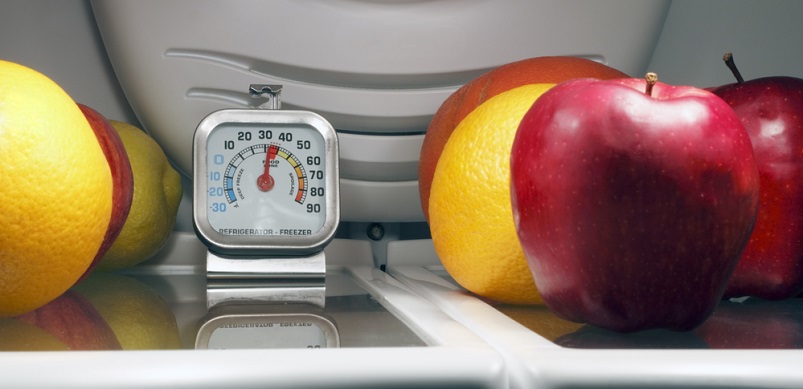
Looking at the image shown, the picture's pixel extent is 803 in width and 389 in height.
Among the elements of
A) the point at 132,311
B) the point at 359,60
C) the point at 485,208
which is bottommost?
the point at 132,311

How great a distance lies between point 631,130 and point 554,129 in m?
0.06

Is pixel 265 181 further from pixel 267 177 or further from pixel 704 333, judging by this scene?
pixel 704 333

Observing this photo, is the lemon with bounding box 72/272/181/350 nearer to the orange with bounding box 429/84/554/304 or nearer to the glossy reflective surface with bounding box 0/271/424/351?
the glossy reflective surface with bounding box 0/271/424/351

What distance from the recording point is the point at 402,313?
731 millimetres

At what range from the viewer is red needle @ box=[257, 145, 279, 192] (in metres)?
1.09

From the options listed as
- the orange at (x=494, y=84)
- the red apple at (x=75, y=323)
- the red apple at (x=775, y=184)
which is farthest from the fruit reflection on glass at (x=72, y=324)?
the red apple at (x=775, y=184)

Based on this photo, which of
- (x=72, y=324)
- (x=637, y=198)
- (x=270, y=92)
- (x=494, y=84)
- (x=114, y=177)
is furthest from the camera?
(x=270, y=92)

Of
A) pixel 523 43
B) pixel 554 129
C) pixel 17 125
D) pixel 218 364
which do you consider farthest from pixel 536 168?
pixel 523 43

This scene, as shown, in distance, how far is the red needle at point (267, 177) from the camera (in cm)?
109

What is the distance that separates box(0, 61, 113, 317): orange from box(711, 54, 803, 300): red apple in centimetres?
62

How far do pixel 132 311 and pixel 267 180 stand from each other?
1.07 feet

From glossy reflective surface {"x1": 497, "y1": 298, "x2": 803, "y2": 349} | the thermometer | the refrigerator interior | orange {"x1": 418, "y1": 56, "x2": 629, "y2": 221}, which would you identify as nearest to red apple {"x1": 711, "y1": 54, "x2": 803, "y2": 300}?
glossy reflective surface {"x1": 497, "y1": 298, "x2": 803, "y2": 349}

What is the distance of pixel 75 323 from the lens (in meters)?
0.72

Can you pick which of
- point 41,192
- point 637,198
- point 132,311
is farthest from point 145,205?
point 637,198
